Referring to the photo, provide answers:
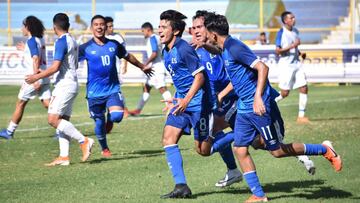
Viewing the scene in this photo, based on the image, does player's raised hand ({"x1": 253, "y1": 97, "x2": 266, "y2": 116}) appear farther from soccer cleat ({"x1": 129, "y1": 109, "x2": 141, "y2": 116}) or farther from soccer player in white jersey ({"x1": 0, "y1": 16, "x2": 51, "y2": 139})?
soccer cleat ({"x1": 129, "y1": 109, "x2": 141, "y2": 116})

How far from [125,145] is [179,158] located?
602 cm

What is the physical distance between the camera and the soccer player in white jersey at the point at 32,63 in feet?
54.1

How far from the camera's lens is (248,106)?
9812mm

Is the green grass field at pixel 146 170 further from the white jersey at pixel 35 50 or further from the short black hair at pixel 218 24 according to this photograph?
the short black hair at pixel 218 24

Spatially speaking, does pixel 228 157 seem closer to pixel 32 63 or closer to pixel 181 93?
pixel 181 93

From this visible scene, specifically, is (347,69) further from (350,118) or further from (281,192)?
(281,192)

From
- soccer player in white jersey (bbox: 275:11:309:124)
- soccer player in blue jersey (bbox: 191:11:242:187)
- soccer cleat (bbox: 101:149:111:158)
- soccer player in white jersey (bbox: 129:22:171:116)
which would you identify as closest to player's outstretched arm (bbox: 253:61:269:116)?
soccer player in blue jersey (bbox: 191:11:242:187)

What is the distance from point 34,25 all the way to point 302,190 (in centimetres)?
748

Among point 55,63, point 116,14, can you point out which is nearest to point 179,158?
point 55,63

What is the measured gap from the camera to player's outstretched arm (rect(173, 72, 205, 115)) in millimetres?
10352

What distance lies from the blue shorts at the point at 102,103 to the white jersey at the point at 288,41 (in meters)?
6.88

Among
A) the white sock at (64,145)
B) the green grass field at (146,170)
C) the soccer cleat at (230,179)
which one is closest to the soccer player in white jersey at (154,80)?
the green grass field at (146,170)

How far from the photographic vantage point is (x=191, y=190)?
1087 cm

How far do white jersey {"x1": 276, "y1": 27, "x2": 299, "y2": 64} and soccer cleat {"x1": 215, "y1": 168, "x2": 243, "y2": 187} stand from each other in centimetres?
962
